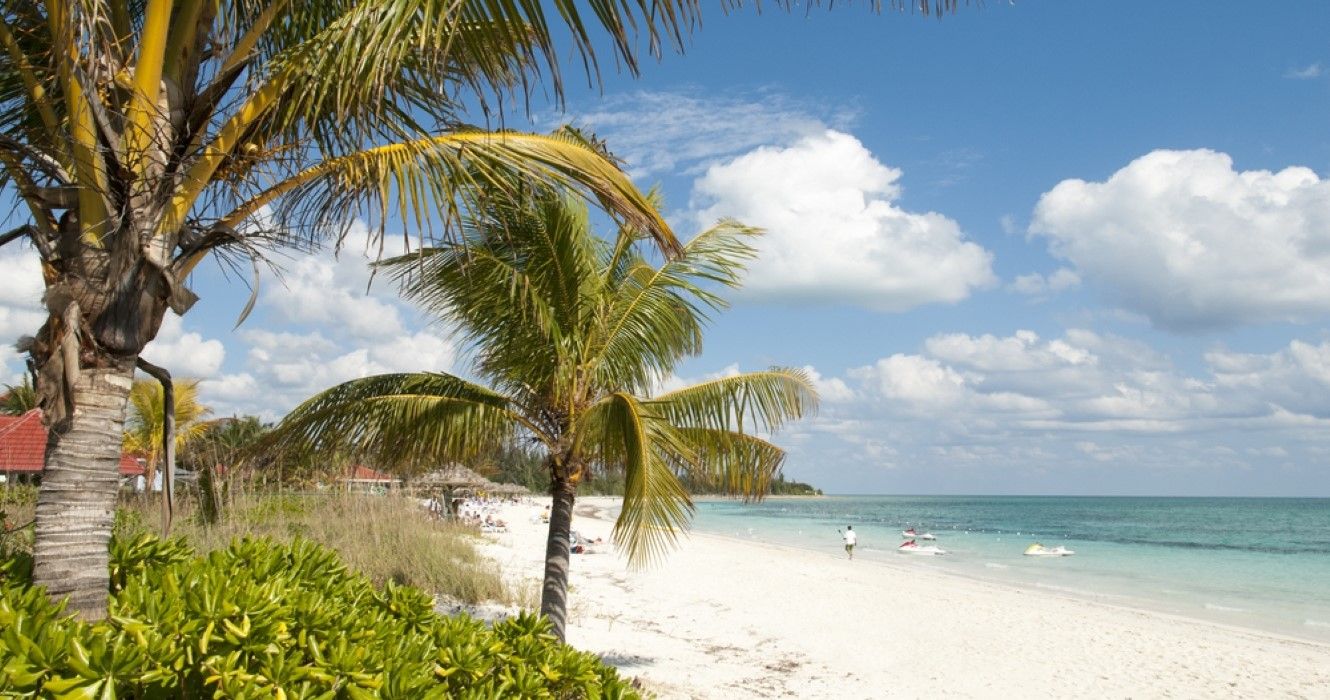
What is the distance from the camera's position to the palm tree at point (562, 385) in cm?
700

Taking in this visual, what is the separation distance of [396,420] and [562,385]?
4.40 feet

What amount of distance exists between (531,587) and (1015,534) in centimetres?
4613

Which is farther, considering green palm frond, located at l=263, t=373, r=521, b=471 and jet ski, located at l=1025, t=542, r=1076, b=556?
jet ski, located at l=1025, t=542, r=1076, b=556

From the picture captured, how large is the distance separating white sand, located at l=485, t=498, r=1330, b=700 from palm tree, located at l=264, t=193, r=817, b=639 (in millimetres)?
2043

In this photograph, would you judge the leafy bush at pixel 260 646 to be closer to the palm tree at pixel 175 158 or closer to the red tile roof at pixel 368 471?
the palm tree at pixel 175 158

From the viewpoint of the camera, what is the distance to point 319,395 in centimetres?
703

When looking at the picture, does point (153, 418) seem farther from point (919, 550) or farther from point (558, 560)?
point (919, 550)

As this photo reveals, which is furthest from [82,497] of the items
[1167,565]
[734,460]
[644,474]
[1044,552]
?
[1044,552]

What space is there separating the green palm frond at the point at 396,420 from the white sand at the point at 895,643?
248 cm

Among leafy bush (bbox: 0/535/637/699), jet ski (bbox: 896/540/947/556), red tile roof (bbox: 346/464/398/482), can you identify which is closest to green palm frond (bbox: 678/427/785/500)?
red tile roof (bbox: 346/464/398/482)

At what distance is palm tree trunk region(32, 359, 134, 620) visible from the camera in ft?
10.3

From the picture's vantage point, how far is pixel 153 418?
18500 millimetres

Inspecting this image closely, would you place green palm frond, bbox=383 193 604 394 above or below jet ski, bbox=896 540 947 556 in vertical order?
above

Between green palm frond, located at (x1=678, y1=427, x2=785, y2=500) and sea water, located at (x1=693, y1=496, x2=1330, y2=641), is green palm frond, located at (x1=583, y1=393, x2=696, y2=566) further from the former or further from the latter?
sea water, located at (x1=693, y1=496, x2=1330, y2=641)
